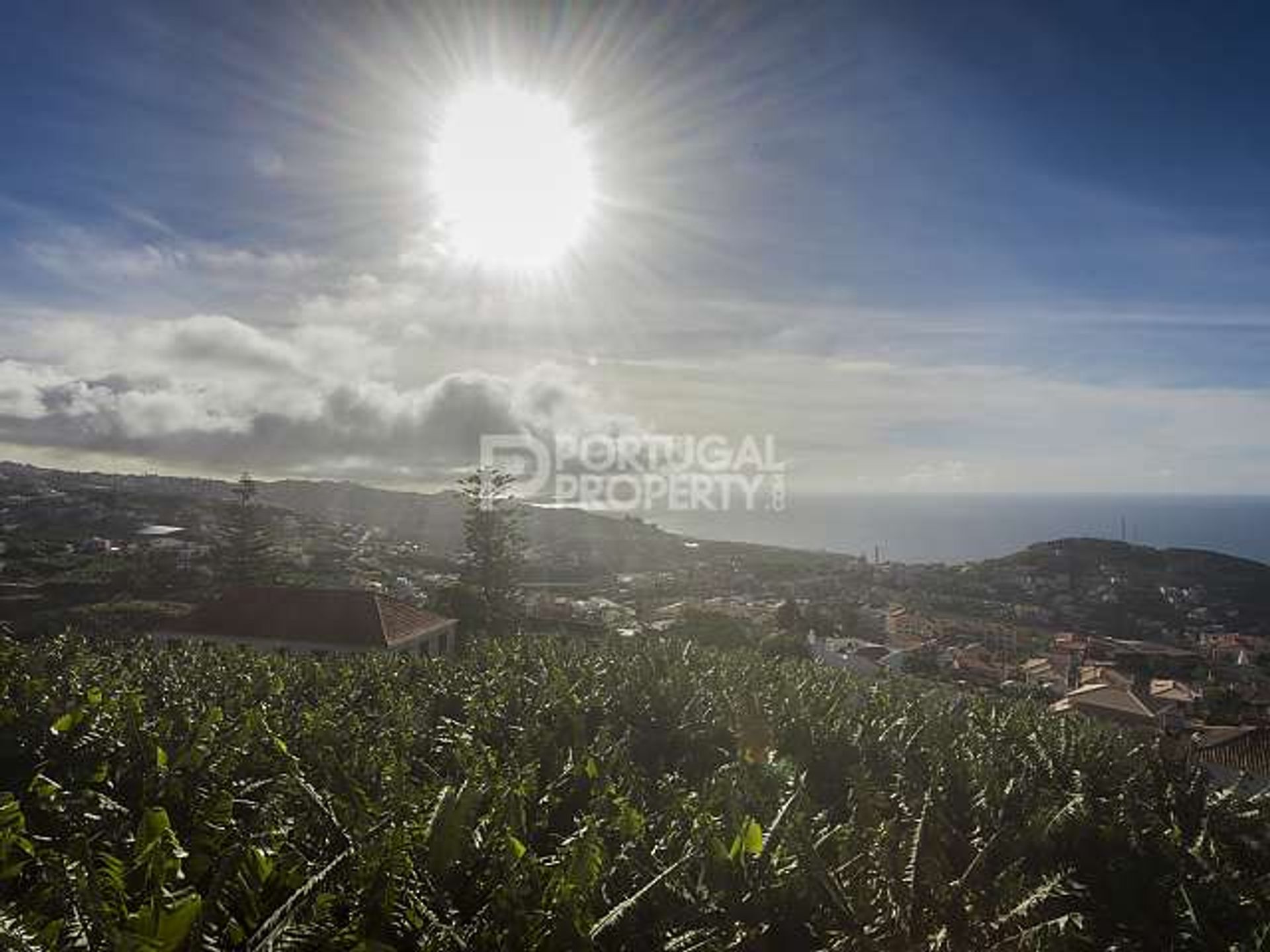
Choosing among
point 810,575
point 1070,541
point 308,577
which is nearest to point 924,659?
point 308,577

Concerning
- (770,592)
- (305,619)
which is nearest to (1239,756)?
(305,619)

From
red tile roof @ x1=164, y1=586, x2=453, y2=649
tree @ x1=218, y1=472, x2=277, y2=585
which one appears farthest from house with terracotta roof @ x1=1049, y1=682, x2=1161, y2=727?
tree @ x1=218, y1=472, x2=277, y2=585

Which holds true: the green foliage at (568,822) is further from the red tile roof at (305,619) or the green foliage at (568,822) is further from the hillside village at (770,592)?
the red tile roof at (305,619)

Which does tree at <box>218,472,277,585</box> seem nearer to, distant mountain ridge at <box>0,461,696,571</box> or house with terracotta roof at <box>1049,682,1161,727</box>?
house with terracotta roof at <box>1049,682,1161,727</box>

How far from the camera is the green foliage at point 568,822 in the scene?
14.4ft

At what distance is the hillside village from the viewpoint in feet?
128

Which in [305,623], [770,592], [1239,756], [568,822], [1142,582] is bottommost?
[770,592]

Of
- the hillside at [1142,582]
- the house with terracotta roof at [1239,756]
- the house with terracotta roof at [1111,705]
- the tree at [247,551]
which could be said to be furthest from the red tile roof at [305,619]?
the hillside at [1142,582]

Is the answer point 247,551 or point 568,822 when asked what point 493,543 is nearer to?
point 247,551

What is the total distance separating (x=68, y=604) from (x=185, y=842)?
148 ft

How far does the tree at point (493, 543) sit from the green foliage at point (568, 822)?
966 inches

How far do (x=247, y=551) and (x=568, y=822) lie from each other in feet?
144

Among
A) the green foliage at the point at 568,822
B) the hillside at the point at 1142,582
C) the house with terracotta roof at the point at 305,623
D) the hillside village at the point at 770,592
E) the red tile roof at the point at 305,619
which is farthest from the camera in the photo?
the hillside at the point at 1142,582

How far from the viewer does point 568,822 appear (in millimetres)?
8188
